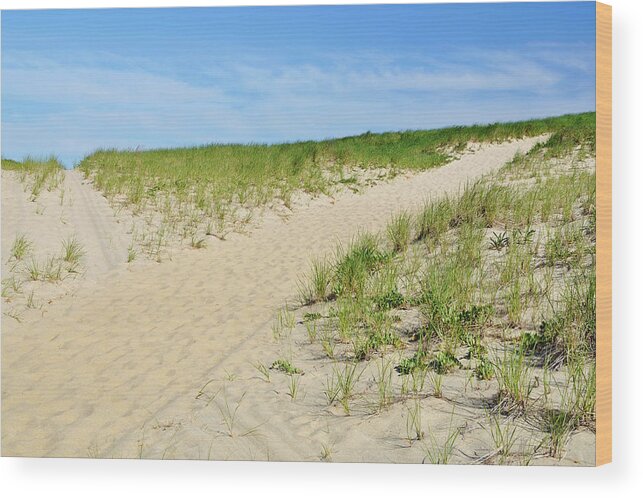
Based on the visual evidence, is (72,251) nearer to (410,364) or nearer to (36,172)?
(36,172)

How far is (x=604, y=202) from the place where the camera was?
4.20 meters

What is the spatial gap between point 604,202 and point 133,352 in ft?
11.2

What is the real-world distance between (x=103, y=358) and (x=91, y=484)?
841 millimetres

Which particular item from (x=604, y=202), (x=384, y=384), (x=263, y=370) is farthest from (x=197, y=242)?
(x=604, y=202)

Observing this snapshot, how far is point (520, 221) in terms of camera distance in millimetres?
6062

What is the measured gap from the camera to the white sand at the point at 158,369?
12.3ft

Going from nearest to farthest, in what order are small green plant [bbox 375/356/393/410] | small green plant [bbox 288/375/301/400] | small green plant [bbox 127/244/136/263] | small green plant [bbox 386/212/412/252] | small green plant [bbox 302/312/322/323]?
small green plant [bbox 375/356/393/410], small green plant [bbox 288/375/301/400], small green plant [bbox 302/312/322/323], small green plant [bbox 127/244/136/263], small green plant [bbox 386/212/412/252]

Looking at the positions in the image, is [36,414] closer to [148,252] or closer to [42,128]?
[42,128]

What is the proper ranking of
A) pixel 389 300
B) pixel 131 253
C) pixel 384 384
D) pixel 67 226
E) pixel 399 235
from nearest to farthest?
pixel 384 384
pixel 389 300
pixel 67 226
pixel 131 253
pixel 399 235

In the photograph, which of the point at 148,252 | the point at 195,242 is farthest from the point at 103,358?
the point at 195,242

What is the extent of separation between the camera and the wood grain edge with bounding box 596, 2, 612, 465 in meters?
4.06

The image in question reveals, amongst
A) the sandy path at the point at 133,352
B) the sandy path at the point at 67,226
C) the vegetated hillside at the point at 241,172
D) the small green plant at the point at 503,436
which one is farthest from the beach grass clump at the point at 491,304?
the sandy path at the point at 67,226

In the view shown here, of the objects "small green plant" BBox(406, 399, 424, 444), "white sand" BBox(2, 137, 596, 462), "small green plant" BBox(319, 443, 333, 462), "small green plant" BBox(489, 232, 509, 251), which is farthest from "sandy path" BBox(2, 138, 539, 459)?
"small green plant" BBox(489, 232, 509, 251)

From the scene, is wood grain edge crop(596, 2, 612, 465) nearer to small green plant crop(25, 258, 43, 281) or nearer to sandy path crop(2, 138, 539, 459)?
sandy path crop(2, 138, 539, 459)
